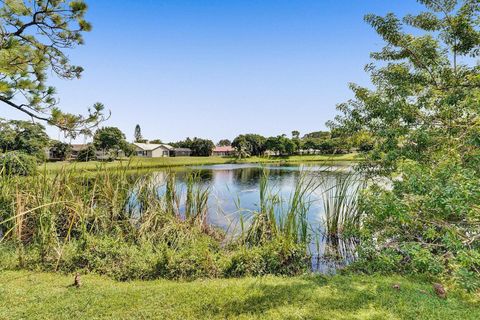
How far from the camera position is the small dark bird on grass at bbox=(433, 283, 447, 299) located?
3231 mm

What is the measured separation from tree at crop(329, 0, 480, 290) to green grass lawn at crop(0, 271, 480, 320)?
0.37 meters

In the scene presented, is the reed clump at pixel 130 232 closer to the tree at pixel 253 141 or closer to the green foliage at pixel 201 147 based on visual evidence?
the tree at pixel 253 141

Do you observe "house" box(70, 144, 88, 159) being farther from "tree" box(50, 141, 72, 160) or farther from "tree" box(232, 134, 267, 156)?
"tree" box(232, 134, 267, 156)

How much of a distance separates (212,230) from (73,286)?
2968 mm

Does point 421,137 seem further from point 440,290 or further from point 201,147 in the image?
point 201,147

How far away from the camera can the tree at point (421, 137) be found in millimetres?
2006

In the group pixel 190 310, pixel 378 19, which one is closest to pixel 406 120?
pixel 378 19

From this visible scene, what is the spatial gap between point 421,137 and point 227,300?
3.05 m

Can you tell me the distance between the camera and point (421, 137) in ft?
11.8

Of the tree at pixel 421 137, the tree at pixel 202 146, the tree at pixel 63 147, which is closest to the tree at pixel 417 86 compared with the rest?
the tree at pixel 421 137

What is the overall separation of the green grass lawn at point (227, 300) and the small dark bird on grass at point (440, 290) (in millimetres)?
56

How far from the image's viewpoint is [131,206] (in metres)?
5.55

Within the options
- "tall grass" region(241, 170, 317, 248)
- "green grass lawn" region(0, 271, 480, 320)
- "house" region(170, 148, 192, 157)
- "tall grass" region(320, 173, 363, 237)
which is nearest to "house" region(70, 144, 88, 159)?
"green grass lawn" region(0, 271, 480, 320)

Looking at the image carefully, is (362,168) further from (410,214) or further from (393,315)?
(410,214)
